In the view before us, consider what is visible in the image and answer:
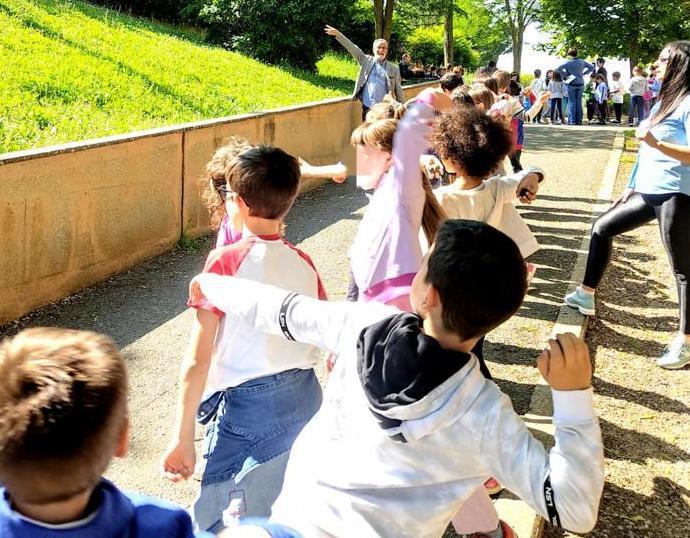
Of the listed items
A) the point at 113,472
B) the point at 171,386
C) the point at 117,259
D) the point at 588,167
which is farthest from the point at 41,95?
the point at 588,167

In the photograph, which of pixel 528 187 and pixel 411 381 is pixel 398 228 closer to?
pixel 528 187

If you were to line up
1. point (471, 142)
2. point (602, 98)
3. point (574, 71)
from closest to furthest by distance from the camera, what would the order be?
1. point (471, 142)
2. point (574, 71)
3. point (602, 98)

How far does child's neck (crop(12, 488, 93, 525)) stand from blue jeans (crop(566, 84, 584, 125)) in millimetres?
22335

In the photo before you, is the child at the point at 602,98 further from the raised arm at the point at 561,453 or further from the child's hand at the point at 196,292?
the raised arm at the point at 561,453

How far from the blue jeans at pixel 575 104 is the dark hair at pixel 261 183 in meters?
21.0

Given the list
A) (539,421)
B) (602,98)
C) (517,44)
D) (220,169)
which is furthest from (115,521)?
(517,44)

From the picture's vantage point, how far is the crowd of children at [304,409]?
1.30 metres

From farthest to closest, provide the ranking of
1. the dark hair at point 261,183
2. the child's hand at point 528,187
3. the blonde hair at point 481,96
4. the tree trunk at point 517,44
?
the tree trunk at point 517,44, the blonde hair at point 481,96, the child's hand at point 528,187, the dark hair at point 261,183

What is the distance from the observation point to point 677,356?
491 centimetres

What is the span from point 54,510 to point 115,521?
109 mm

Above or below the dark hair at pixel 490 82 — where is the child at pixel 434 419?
below

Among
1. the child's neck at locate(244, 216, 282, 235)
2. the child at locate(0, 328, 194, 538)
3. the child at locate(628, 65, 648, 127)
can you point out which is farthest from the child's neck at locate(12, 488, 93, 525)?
the child at locate(628, 65, 648, 127)

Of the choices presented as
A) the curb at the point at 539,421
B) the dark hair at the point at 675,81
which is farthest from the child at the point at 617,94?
the dark hair at the point at 675,81

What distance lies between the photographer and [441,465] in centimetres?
168
